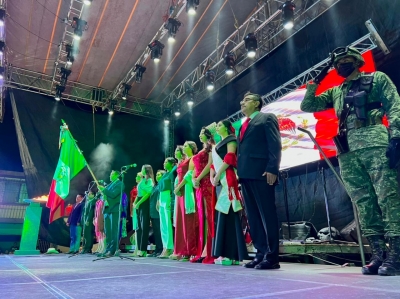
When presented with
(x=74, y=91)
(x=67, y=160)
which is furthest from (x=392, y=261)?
(x=74, y=91)

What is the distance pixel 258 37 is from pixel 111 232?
18.0 feet

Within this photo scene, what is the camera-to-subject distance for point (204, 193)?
3408 mm

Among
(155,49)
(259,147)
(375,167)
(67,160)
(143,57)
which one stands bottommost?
(375,167)

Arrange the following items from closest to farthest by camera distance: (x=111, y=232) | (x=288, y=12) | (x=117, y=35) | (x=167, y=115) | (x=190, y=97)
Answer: (x=111, y=232) → (x=288, y=12) → (x=117, y=35) → (x=190, y=97) → (x=167, y=115)

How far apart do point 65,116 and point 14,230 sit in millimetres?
4932

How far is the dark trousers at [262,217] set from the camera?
2.28 metres

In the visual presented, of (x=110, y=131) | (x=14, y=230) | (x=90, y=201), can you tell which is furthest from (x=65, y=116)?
(x=14, y=230)

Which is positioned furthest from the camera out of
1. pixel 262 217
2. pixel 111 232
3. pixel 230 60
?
pixel 230 60

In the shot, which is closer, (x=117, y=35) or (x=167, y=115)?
(x=117, y=35)

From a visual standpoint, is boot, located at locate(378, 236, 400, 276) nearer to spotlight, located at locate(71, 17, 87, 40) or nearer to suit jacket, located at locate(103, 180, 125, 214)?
suit jacket, located at locate(103, 180, 125, 214)

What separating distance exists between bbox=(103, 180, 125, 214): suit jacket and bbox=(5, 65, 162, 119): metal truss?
5994 millimetres

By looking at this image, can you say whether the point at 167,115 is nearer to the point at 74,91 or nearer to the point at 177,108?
the point at 177,108

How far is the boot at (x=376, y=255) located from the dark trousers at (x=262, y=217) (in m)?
0.63

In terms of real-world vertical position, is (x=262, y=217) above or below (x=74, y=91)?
below
